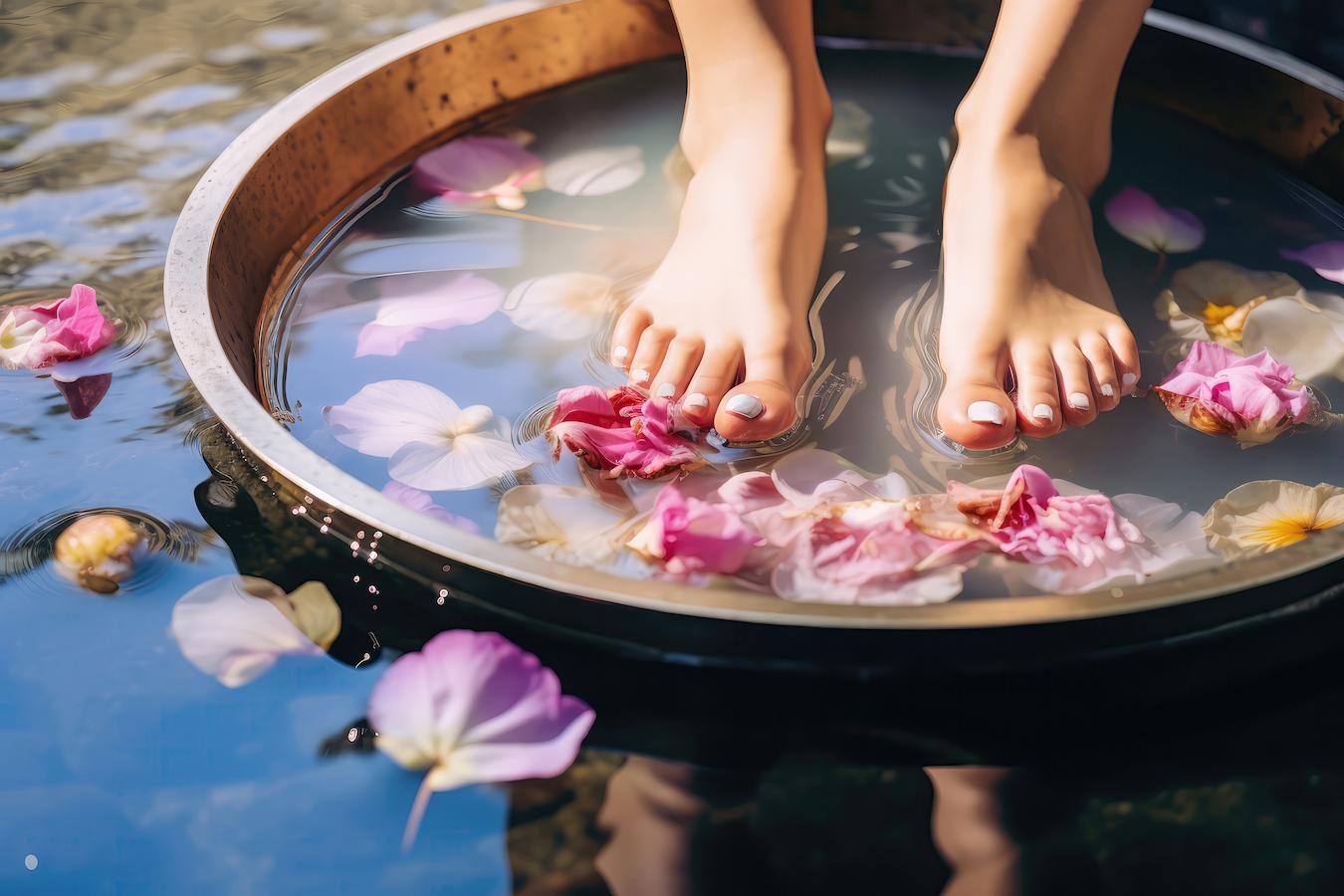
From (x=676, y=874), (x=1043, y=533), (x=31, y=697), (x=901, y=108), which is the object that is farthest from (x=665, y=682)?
(x=901, y=108)

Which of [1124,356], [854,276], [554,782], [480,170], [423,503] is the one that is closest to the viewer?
[554,782]

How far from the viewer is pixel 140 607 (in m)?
0.64

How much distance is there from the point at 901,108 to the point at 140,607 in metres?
0.82

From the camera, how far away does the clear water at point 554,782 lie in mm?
516

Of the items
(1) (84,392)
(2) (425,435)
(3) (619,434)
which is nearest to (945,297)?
(3) (619,434)

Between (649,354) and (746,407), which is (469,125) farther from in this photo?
(746,407)

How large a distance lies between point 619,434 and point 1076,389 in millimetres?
307

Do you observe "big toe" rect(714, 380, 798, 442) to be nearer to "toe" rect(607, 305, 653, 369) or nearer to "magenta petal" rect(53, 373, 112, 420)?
"toe" rect(607, 305, 653, 369)

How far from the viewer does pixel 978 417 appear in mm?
717

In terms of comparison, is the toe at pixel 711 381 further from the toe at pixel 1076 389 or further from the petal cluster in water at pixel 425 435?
the toe at pixel 1076 389

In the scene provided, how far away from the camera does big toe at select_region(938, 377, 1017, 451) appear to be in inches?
28.2

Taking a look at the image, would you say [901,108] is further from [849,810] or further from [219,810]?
[219,810]

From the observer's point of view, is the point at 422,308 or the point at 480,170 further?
the point at 480,170

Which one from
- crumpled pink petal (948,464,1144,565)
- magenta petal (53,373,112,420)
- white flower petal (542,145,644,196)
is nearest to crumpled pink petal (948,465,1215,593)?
crumpled pink petal (948,464,1144,565)
